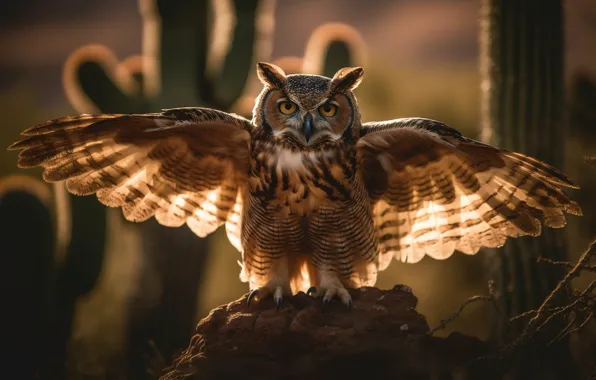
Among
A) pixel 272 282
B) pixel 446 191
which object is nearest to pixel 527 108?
pixel 446 191

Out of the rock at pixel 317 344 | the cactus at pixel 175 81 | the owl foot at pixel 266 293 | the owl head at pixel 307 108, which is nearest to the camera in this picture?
the rock at pixel 317 344

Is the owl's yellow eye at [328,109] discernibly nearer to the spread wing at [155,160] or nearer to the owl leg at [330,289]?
the spread wing at [155,160]

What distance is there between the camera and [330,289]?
2.27 meters

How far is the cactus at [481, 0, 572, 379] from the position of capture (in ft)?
9.21

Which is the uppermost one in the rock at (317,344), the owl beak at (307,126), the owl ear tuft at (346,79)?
the owl ear tuft at (346,79)

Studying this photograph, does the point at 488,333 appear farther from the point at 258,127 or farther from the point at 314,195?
the point at 258,127

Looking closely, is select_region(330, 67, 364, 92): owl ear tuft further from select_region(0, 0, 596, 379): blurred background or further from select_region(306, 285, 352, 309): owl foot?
select_region(0, 0, 596, 379): blurred background

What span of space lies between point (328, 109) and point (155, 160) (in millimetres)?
639

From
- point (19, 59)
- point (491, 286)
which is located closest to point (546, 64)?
point (491, 286)

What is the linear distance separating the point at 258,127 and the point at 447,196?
2.29 feet

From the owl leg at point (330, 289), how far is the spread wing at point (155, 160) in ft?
1.38

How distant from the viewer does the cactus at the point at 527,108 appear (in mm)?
2809

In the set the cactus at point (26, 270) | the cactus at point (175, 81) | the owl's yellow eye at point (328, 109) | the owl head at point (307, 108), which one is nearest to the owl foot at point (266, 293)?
the owl head at point (307, 108)

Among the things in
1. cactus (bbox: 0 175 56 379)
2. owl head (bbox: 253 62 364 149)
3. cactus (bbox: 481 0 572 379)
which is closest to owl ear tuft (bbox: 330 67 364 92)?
owl head (bbox: 253 62 364 149)
